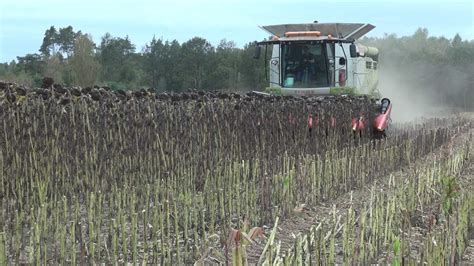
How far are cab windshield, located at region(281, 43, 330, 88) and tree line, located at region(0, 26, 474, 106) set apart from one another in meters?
17.2

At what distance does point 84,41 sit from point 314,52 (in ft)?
106

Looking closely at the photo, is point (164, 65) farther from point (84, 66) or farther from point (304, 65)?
point (304, 65)

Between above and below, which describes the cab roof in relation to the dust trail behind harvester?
above

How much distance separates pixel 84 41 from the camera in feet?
143

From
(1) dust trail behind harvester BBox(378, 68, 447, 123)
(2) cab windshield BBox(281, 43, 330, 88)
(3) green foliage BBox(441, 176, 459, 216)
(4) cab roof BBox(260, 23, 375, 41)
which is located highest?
(4) cab roof BBox(260, 23, 375, 41)

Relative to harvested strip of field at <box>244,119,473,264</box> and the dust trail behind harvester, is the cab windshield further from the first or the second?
the dust trail behind harvester

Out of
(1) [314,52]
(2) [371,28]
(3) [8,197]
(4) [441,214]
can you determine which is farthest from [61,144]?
(2) [371,28]

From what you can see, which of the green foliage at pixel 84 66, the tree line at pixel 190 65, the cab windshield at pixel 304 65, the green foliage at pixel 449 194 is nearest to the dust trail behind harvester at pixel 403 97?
the tree line at pixel 190 65

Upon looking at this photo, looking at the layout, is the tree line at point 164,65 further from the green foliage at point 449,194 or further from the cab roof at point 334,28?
the green foliage at point 449,194

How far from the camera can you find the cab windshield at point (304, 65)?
13.5 m

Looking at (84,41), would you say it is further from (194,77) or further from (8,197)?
(8,197)

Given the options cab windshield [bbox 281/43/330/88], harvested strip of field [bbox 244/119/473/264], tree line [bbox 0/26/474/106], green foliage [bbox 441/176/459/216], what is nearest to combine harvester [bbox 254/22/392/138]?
cab windshield [bbox 281/43/330/88]

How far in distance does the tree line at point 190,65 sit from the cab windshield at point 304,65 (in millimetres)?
17220

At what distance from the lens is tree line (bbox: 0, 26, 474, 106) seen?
3734 centimetres
